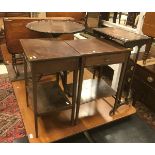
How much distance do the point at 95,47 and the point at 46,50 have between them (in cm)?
39

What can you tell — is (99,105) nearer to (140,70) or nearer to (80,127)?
(80,127)

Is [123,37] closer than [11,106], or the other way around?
[123,37]

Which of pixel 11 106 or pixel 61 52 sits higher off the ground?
pixel 61 52

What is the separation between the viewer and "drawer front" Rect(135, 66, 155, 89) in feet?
6.57

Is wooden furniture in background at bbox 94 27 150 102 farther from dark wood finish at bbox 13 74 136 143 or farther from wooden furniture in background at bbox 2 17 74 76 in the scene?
wooden furniture in background at bbox 2 17 74 76

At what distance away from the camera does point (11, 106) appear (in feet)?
7.36

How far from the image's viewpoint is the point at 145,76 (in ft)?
6.83

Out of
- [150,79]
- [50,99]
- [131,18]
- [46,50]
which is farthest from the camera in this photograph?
[131,18]

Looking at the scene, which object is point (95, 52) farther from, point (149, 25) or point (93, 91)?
point (149, 25)

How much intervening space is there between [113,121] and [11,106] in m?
1.23

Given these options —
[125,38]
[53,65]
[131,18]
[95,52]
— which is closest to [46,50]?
[53,65]

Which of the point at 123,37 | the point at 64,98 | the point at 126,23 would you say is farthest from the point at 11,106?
the point at 126,23

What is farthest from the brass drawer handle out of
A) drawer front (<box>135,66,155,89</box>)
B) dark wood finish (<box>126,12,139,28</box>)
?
dark wood finish (<box>126,12,139,28</box>)

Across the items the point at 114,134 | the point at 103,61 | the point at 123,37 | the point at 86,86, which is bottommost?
the point at 114,134
